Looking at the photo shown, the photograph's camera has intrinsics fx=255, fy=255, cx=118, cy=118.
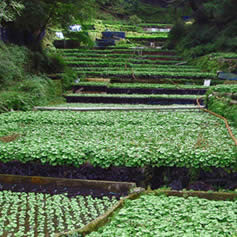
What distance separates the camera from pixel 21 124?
9.22 metres

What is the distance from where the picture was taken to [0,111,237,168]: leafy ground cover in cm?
621

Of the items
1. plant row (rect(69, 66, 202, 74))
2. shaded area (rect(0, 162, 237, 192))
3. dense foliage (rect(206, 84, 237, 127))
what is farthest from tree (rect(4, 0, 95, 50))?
shaded area (rect(0, 162, 237, 192))

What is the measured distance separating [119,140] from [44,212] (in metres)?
2.90

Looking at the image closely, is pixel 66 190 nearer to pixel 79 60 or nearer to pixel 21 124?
pixel 21 124

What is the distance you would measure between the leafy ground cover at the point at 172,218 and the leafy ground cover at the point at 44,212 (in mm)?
799

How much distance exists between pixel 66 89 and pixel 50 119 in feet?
27.4

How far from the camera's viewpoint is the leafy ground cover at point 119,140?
6211 mm

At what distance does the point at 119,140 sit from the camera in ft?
24.2

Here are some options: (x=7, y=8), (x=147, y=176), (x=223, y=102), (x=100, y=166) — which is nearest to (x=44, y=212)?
(x=100, y=166)

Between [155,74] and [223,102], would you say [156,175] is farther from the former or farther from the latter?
[155,74]

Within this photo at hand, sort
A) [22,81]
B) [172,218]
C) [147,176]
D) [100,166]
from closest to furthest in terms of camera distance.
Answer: [172,218], [100,166], [147,176], [22,81]

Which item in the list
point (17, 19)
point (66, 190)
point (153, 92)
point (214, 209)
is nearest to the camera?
point (214, 209)

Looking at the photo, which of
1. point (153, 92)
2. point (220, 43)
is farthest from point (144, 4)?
point (153, 92)

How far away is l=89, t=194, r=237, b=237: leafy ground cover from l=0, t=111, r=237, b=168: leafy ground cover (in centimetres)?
118
